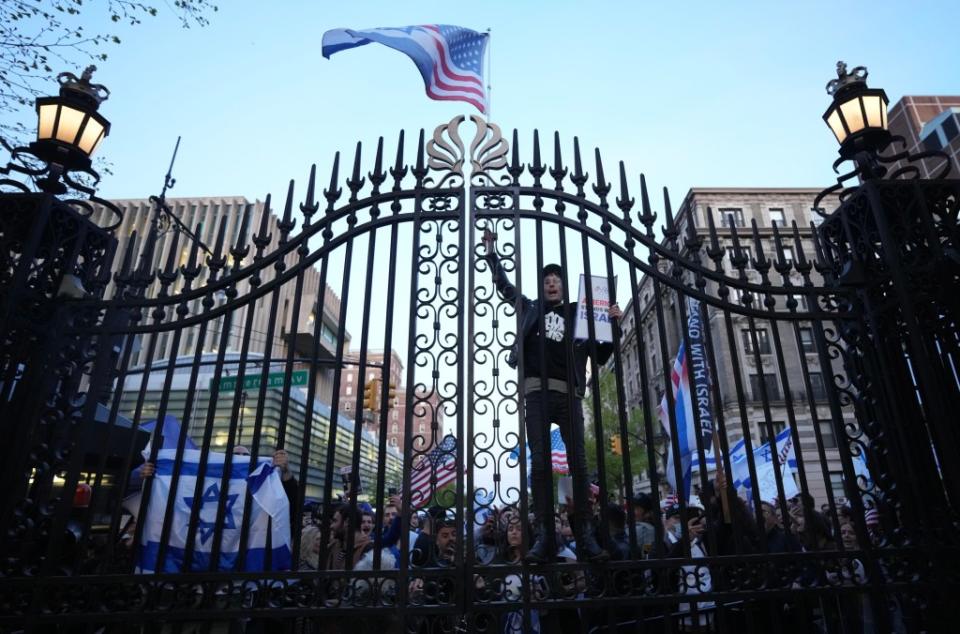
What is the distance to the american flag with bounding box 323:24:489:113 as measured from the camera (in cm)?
577

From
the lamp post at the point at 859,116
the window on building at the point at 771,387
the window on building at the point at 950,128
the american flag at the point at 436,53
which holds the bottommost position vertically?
the lamp post at the point at 859,116

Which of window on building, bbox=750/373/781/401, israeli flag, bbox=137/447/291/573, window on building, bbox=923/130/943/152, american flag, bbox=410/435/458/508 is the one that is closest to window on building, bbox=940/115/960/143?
window on building, bbox=923/130/943/152

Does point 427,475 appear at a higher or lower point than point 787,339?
lower

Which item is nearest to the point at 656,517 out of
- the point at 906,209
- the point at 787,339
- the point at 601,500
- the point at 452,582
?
the point at 601,500

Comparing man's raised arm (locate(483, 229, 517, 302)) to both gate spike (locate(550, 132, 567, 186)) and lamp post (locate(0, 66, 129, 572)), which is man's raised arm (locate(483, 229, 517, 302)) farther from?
lamp post (locate(0, 66, 129, 572))

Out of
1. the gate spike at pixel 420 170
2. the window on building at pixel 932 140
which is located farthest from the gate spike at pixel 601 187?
the window on building at pixel 932 140

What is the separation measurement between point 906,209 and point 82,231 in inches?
278

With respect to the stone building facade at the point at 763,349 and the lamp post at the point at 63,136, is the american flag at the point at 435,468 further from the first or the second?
the stone building facade at the point at 763,349

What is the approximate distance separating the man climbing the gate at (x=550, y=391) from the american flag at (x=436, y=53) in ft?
7.44

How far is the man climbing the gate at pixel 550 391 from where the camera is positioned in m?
3.69

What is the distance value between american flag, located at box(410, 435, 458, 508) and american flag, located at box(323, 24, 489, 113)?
3976 millimetres

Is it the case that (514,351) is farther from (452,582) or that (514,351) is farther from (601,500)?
(452,582)

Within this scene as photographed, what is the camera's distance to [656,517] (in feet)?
11.9

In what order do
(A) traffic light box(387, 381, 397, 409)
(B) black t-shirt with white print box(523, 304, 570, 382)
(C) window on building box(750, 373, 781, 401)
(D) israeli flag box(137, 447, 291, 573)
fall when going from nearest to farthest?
(A) traffic light box(387, 381, 397, 409)
(D) israeli flag box(137, 447, 291, 573)
(B) black t-shirt with white print box(523, 304, 570, 382)
(C) window on building box(750, 373, 781, 401)
